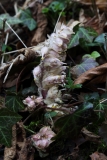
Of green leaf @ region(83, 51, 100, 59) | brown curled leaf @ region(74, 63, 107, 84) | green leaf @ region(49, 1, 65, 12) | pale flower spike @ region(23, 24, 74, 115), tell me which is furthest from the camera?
green leaf @ region(49, 1, 65, 12)

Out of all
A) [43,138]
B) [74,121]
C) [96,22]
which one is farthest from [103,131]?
[96,22]

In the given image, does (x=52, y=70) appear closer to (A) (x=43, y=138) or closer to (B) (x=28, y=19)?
(A) (x=43, y=138)

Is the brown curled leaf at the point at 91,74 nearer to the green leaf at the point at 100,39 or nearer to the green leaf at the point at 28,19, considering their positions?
the green leaf at the point at 100,39

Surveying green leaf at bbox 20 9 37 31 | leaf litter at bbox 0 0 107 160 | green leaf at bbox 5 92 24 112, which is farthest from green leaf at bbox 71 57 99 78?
green leaf at bbox 20 9 37 31

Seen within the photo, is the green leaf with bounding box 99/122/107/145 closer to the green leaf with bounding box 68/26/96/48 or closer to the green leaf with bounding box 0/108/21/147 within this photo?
the green leaf with bounding box 0/108/21/147

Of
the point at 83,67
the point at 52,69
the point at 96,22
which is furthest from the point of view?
the point at 96,22
